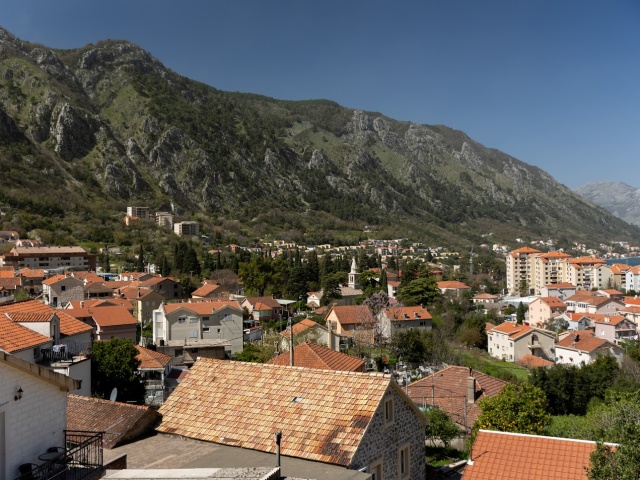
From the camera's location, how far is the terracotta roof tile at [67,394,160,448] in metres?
11.1

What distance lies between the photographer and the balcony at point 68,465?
256 inches

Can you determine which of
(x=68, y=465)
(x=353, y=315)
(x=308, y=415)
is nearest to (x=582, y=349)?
(x=353, y=315)

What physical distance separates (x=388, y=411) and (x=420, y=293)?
2134 inches

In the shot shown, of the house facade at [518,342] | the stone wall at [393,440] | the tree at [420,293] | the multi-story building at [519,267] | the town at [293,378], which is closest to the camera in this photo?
the town at [293,378]

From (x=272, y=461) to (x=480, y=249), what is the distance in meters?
186

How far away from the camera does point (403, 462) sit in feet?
40.2

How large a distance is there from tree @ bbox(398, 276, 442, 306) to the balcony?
58103 mm

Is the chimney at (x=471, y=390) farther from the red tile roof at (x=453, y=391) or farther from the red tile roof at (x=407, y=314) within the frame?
the red tile roof at (x=407, y=314)

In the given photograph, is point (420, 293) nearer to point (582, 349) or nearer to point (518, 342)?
point (518, 342)

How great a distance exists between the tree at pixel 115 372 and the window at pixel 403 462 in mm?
13566

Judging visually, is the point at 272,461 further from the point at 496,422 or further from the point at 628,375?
the point at 628,375

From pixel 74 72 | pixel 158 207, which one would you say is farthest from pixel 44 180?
pixel 74 72

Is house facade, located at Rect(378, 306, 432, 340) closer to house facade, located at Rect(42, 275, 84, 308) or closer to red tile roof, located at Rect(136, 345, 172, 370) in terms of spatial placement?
red tile roof, located at Rect(136, 345, 172, 370)

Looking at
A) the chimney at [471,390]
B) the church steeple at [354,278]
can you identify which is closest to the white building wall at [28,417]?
the chimney at [471,390]
